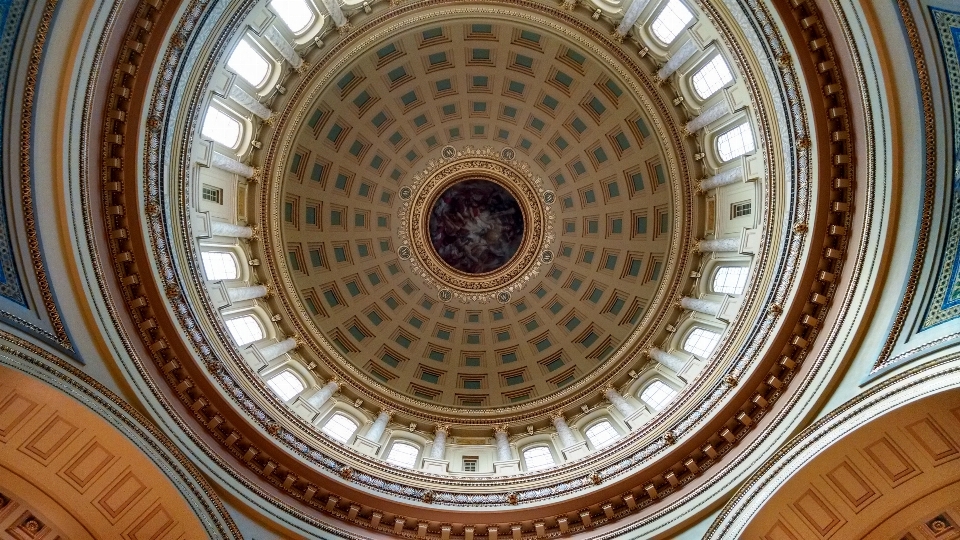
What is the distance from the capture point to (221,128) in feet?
67.7

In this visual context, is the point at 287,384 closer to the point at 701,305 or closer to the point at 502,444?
the point at 502,444

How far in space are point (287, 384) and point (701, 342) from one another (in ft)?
53.5

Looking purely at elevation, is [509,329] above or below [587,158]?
below

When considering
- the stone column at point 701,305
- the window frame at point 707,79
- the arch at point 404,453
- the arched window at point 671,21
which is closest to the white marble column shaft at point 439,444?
the arch at point 404,453

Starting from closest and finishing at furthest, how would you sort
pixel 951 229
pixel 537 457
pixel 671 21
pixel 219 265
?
pixel 951 229
pixel 671 21
pixel 219 265
pixel 537 457

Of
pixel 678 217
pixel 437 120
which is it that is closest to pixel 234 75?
pixel 437 120

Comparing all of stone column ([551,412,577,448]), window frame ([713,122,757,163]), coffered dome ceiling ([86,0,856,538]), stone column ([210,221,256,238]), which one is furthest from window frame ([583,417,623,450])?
stone column ([210,221,256,238])

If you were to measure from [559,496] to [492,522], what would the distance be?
2094 mm

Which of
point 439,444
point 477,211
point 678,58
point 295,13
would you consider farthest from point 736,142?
point 295,13

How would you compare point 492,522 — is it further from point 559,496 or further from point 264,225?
point 264,225

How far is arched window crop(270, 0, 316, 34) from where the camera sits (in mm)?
19641

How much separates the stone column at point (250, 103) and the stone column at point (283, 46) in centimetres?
197

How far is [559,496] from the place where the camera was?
1666cm

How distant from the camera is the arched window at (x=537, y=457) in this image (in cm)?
2119
